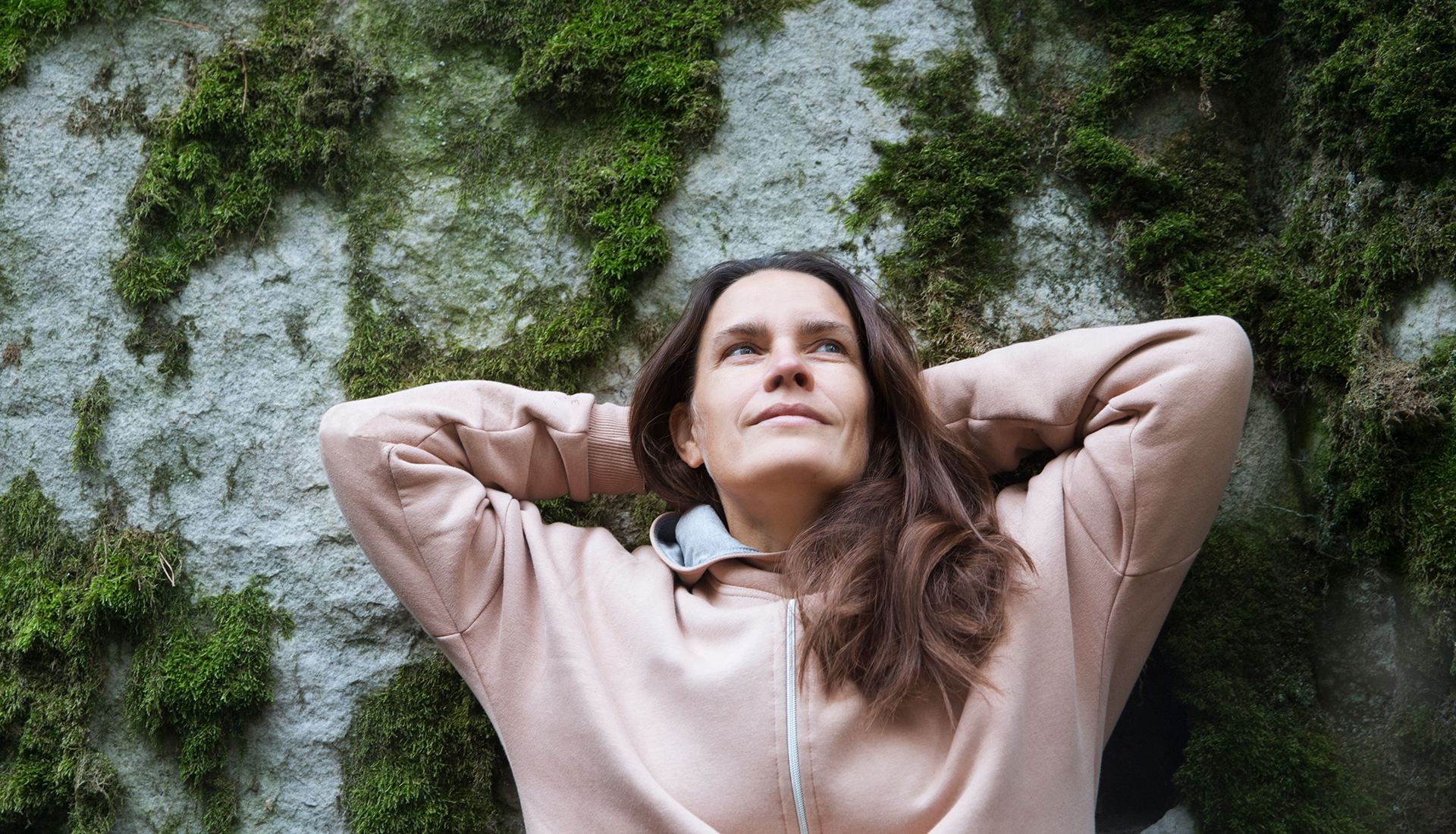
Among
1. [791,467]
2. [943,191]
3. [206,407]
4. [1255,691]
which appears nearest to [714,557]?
[791,467]

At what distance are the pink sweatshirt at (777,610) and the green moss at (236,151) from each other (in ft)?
3.50

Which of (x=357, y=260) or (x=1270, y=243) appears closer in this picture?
(x=1270, y=243)

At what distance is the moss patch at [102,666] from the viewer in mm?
2658

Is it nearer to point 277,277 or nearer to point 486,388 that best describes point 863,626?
point 486,388

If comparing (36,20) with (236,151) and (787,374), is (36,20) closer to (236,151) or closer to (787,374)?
(236,151)

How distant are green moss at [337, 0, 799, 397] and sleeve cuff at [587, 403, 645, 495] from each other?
0.36 meters

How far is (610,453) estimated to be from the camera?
2.51 meters

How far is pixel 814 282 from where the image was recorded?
8.27 feet

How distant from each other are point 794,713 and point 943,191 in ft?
5.57

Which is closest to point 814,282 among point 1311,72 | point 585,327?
point 585,327

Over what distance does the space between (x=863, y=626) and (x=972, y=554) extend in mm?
332

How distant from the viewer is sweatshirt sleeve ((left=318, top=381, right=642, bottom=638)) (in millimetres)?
2256

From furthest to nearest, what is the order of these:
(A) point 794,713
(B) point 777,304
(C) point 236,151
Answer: (C) point 236,151 → (B) point 777,304 → (A) point 794,713

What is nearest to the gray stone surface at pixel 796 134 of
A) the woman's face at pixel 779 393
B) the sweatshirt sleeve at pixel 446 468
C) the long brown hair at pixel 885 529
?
the long brown hair at pixel 885 529
